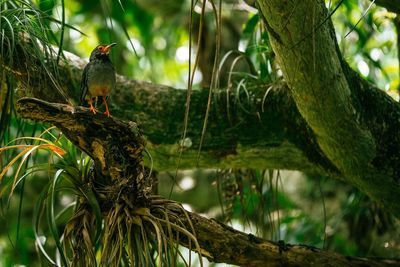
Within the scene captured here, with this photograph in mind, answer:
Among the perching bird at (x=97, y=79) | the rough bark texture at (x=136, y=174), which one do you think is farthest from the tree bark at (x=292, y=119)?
the rough bark texture at (x=136, y=174)

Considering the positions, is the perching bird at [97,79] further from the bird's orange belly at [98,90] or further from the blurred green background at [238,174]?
the blurred green background at [238,174]

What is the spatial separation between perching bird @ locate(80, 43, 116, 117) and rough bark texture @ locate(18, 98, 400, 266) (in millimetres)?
486

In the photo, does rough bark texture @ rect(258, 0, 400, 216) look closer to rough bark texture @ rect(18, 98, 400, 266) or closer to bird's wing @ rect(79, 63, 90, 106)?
rough bark texture @ rect(18, 98, 400, 266)

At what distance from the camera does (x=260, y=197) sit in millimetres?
3568

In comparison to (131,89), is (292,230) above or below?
below

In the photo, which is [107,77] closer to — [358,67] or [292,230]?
[358,67]

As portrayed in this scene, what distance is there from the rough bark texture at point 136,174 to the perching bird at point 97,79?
49 centimetres

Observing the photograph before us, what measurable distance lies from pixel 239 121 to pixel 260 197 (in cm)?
43

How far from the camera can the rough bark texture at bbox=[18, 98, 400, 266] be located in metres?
2.42

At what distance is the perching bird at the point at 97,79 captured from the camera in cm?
304

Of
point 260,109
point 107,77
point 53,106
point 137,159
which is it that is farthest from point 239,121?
point 53,106

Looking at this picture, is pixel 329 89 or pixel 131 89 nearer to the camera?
pixel 329 89

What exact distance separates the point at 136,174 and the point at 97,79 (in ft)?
1.92

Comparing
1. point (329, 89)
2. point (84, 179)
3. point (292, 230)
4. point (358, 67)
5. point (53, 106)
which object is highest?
point (358, 67)
